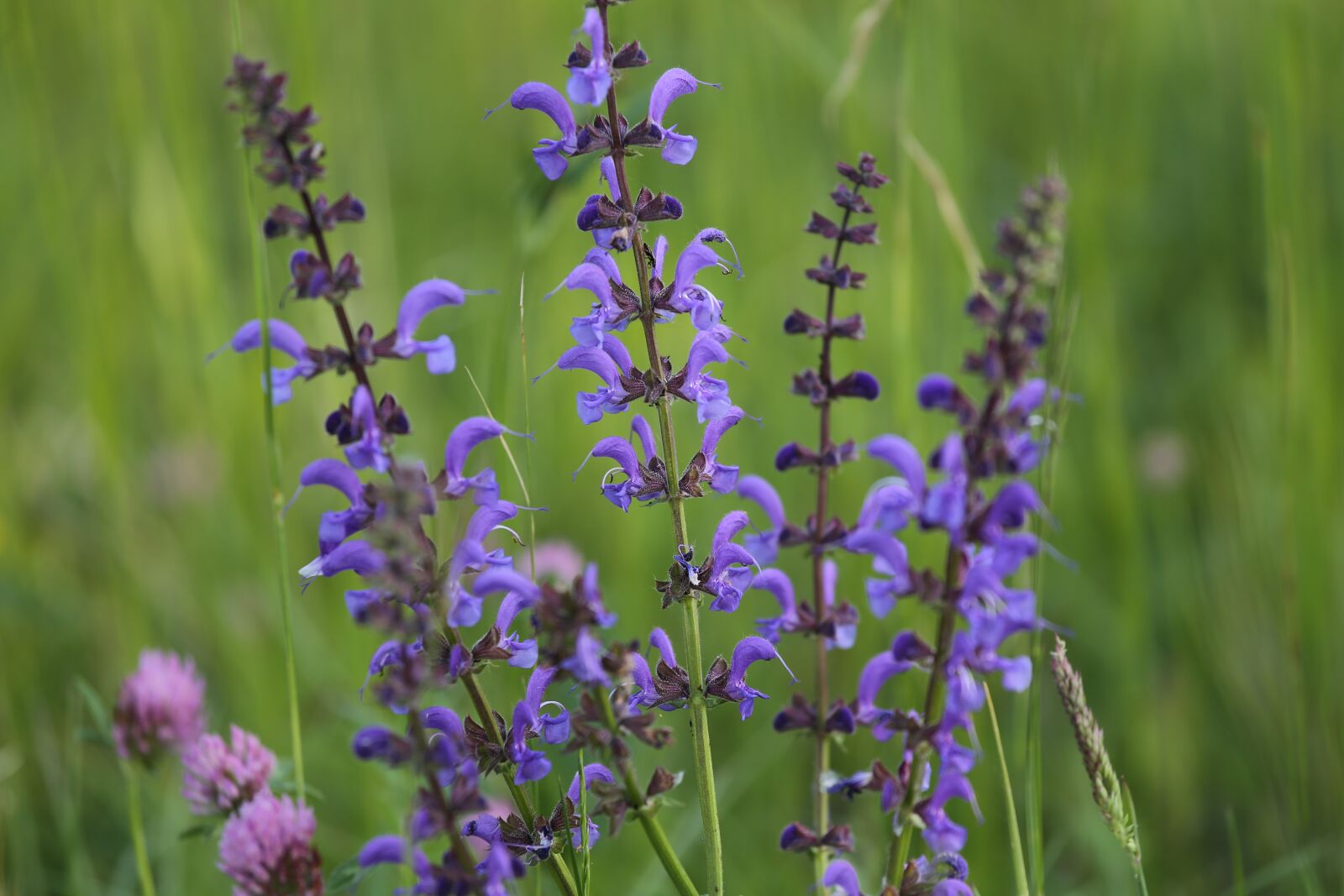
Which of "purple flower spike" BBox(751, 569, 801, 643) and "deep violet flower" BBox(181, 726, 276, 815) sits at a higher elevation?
"purple flower spike" BBox(751, 569, 801, 643)

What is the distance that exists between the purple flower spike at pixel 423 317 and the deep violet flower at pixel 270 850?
2.67 ft

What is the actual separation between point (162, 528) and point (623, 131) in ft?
10.7

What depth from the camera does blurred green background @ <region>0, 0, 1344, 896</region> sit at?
295cm

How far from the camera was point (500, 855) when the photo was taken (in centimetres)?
132

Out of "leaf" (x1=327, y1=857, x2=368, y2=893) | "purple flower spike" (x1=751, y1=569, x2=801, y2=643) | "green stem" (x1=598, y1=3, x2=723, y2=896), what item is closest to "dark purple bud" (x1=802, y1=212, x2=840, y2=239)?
"green stem" (x1=598, y1=3, x2=723, y2=896)

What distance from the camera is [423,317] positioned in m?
1.68

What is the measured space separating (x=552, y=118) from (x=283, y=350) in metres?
0.51

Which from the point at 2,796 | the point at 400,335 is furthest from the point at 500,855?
the point at 2,796

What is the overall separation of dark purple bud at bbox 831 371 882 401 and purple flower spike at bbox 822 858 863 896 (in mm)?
671

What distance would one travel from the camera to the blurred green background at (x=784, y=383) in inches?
116

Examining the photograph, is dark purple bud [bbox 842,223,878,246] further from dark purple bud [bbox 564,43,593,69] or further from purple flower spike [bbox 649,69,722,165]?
dark purple bud [bbox 564,43,593,69]

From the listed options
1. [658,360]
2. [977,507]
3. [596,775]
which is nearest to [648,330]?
[658,360]

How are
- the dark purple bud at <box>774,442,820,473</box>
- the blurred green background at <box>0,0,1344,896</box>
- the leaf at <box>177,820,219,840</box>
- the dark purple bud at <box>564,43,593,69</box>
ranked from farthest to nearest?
the blurred green background at <box>0,0,1344,896</box> → the leaf at <box>177,820,219,840</box> → the dark purple bud at <box>774,442,820,473</box> → the dark purple bud at <box>564,43,593,69</box>

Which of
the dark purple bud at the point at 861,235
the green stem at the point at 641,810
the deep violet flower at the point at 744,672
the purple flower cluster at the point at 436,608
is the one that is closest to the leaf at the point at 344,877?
the purple flower cluster at the point at 436,608
